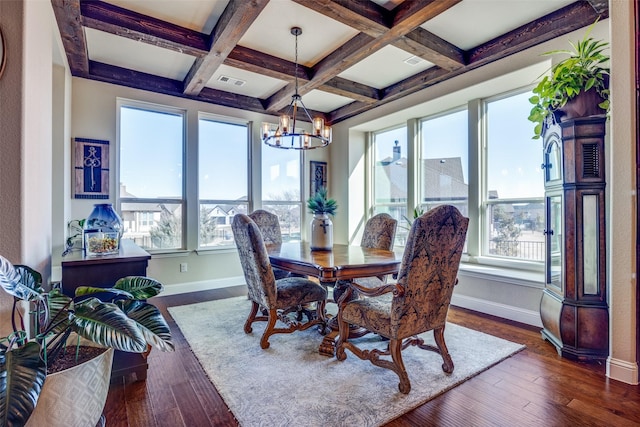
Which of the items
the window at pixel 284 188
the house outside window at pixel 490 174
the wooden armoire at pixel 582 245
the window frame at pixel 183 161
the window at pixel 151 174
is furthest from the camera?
the window at pixel 284 188

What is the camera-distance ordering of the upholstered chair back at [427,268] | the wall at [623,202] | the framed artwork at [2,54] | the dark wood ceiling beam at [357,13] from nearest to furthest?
the framed artwork at [2,54]
the upholstered chair back at [427,268]
the wall at [623,202]
the dark wood ceiling beam at [357,13]

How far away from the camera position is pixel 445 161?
4457 mm

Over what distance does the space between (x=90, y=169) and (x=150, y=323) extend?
10.8 ft

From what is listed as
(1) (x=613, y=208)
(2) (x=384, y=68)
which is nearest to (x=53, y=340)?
(1) (x=613, y=208)

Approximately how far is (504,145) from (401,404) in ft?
10.7

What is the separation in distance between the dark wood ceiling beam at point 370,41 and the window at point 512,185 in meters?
1.80

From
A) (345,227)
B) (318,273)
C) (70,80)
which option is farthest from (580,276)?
(70,80)

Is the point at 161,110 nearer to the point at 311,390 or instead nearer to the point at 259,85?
the point at 259,85

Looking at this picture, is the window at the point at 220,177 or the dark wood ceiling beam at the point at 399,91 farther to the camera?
the window at the point at 220,177

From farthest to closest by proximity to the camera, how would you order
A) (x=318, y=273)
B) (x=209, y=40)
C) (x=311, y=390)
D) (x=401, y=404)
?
1. (x=209, y=40)
2. (x=318, y=273)
3. (x=311, y=390)
4. (x=401, y=404)

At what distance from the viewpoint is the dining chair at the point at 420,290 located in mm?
1859

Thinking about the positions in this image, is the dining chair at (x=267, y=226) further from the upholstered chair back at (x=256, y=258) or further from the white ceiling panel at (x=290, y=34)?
the white ceiling panel at (x=290, y=34)

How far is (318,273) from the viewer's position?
2.27 metres

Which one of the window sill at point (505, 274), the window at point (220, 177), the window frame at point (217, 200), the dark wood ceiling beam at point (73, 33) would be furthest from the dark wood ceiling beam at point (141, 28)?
the window sill at point (505, 274)
